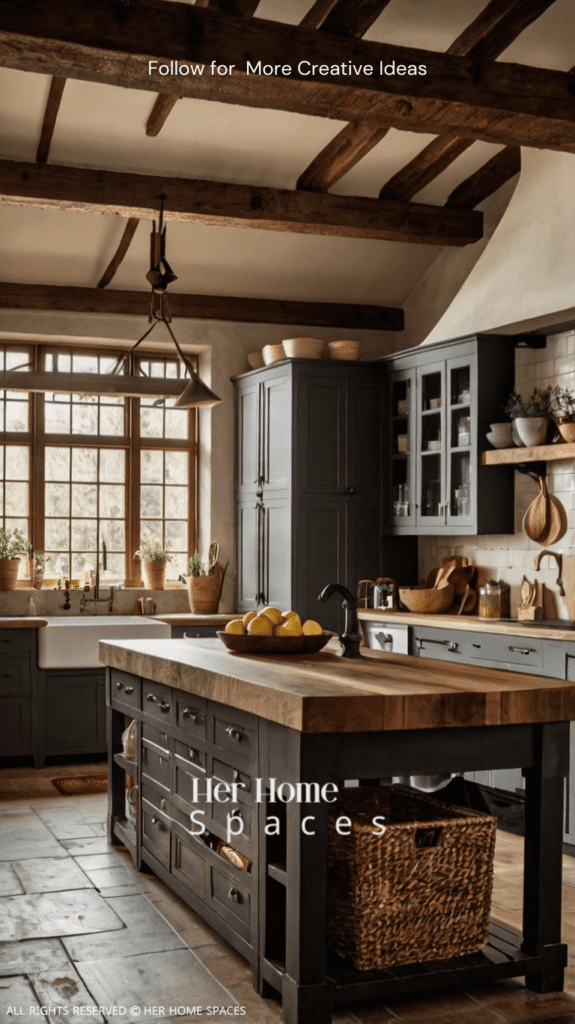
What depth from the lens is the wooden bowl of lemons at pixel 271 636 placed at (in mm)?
4141

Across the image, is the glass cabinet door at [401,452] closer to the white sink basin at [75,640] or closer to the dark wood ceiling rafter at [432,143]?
the dark wood ceiling rafter at [432,143]

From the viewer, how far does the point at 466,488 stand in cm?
671

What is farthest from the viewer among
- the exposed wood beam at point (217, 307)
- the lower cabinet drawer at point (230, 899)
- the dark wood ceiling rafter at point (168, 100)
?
the exposed wood beam at point (217, 307)

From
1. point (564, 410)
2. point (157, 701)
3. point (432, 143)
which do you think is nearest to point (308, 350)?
point (432, 143)

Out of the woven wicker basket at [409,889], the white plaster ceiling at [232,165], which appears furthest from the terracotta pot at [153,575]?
the woven wicker basket at [409,889]

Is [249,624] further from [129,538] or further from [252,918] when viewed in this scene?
[129,538]

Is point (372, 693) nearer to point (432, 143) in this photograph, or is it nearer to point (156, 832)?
point (156, 832)

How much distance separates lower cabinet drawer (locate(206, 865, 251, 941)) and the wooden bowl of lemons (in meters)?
0.85

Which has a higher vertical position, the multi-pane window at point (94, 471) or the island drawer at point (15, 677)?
the multi-pane window at point (94, 471)

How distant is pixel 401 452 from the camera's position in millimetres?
7508

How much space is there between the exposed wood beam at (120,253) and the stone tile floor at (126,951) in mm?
4236

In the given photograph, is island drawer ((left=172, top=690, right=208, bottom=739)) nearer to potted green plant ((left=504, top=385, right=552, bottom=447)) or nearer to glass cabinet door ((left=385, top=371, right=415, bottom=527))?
potted green plant ((left=504, top=385, right=552, bottom=447))

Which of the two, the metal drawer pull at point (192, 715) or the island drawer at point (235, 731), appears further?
the metal drawer pull at point (192, 715)

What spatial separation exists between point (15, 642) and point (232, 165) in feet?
11.3
